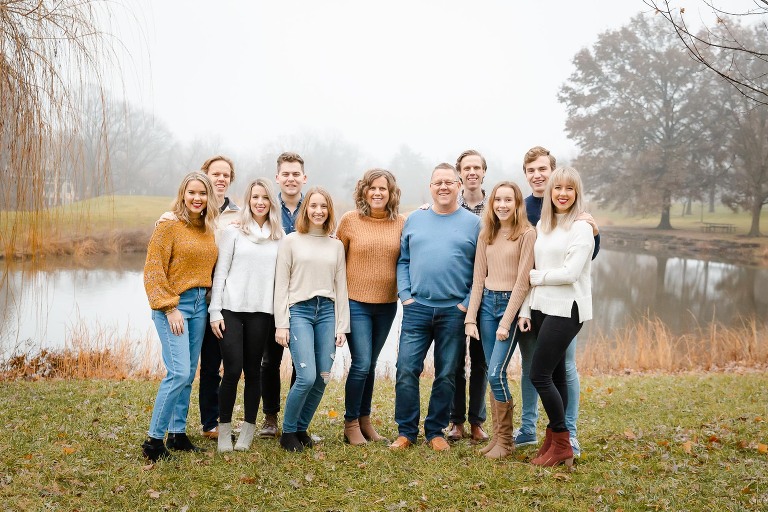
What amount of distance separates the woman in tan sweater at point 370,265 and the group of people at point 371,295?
0.04 feet

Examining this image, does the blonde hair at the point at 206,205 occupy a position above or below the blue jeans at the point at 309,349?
above

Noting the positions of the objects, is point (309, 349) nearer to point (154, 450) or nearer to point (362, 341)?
point (362, 341)

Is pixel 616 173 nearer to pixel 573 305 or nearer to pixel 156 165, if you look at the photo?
pixel 573 305

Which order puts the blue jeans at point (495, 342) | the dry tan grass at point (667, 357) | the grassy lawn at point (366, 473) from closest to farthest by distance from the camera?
the grassy lawn at point (366, 473)
the blue jeans at point (495, 342)
the dry tan grass at point (667, 357)

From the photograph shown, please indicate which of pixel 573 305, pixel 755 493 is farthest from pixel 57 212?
pixel 755 493

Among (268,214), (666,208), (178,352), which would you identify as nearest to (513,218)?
(268,214)

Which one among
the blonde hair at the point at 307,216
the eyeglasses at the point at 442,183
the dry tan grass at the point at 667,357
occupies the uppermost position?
the eyeglasses at the point at 442,183

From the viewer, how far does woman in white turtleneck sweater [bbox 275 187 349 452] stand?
14.9 feet

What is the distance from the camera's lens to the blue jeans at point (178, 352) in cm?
431

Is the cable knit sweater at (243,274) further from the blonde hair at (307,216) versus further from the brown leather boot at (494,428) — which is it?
the brown leather boot at (494,428)

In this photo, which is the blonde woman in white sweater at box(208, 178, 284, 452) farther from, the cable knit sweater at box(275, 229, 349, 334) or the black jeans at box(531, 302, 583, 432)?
the black jeans at box(531, 302, 583, 432)

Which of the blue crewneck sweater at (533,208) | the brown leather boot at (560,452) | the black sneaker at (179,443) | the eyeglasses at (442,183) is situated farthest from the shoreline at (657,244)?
the brown leather boot at (560,452)

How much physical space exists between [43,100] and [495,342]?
4.07m

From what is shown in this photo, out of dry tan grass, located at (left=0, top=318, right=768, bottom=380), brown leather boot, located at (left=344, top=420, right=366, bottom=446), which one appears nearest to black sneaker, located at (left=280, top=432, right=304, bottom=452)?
brown leather boot, located at (left=344, top=420, right=366, bottom=446)
